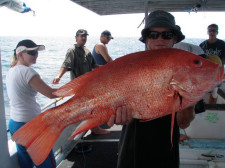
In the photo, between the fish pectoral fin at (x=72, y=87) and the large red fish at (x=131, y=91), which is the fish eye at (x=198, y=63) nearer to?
the large red fish at (x=131, y=91)

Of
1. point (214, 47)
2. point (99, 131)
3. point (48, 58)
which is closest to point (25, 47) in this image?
point (99, 131)

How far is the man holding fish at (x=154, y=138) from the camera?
167cm

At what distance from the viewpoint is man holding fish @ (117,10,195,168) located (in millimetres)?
1673

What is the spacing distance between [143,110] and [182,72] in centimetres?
35

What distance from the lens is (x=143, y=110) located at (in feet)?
4.35

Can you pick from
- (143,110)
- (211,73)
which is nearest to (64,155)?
(143,110)

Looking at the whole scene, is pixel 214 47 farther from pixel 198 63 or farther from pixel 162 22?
pixel 198 63

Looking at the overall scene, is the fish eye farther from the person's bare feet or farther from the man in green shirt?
the person's bare feet

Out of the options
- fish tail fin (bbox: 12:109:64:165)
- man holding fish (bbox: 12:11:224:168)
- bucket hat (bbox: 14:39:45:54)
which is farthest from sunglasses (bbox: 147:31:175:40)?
bucket hat (bbox: 14:39:45:54)

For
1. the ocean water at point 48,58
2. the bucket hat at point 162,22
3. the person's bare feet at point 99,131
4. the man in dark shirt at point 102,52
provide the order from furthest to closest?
the ocean water at point 48,58
the man in dark shirt at point 102,52
the person's bare feet at point 99,131
the bucket hat at point 162,22

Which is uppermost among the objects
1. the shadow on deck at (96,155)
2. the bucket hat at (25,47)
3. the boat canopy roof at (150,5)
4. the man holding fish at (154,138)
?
the boat canopy roof at (150,5)

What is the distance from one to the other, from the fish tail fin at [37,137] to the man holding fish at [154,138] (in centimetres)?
66

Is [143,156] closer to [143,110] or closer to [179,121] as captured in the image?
[179,121]

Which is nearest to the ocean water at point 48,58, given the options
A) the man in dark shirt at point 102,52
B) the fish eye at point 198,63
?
the man in dark shirt at point 102,52
